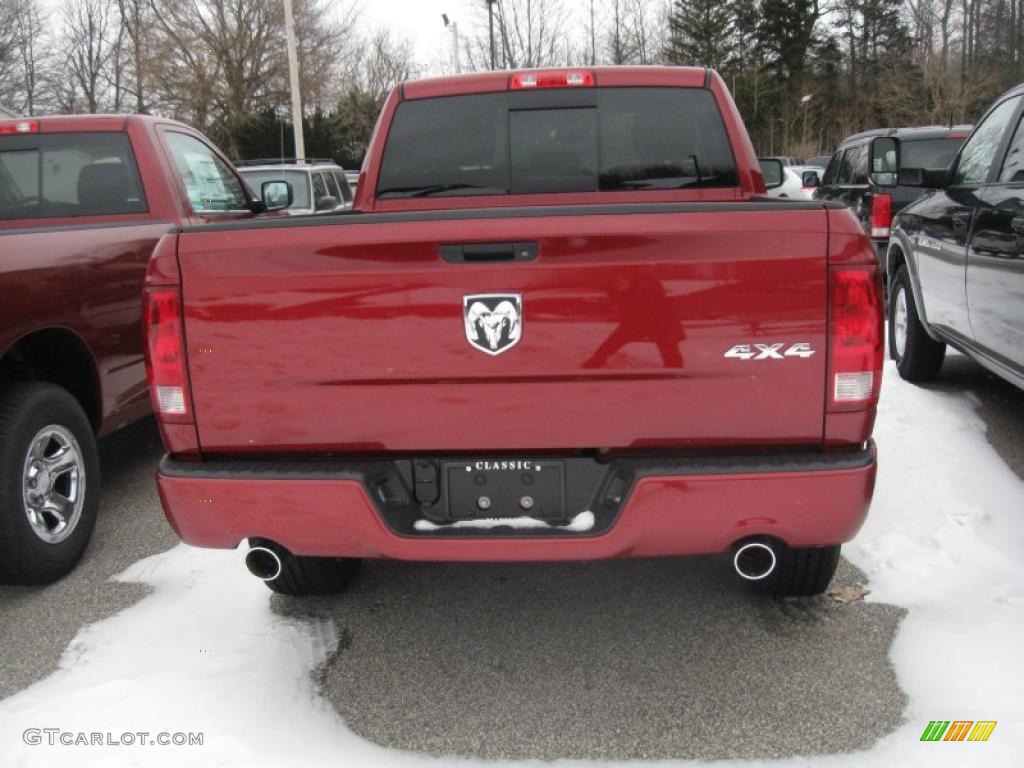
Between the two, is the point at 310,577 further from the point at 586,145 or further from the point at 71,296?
the point at 586,145

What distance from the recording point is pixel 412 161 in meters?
4.18

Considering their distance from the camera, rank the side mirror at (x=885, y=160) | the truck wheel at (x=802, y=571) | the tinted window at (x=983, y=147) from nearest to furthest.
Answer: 1. the truck wheel at (x=802, y=571)
2. the tinted window at (x=983, y=147)
3. the side mirror at (x=885, y=160)

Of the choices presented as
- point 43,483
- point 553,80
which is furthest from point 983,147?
point 43,483

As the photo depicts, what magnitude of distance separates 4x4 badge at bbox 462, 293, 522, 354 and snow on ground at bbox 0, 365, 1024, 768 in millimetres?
1189

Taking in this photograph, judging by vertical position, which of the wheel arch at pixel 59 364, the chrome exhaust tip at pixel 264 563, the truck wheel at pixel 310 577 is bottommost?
the truck wheel at pixel 310 577

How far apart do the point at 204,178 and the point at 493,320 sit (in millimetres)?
4156

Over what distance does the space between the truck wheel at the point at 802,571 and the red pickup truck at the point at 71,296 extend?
2.95 meters

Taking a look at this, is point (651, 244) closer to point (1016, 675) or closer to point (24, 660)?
point (1016, 675)

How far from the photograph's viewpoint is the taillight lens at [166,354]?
2.61 metres

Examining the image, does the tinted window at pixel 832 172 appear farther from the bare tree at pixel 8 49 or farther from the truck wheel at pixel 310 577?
the bare tree at pixel 8 49

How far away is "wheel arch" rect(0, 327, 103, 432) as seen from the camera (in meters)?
4.00

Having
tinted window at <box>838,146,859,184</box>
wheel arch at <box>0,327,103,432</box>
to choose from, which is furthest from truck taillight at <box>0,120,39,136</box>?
tinted window at <box>838,146,859,184</box>

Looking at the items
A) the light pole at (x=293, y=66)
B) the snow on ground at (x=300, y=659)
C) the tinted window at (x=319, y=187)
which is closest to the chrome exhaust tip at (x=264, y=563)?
the snow on ground at (x=300, y=659)

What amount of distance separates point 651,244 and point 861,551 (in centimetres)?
205
